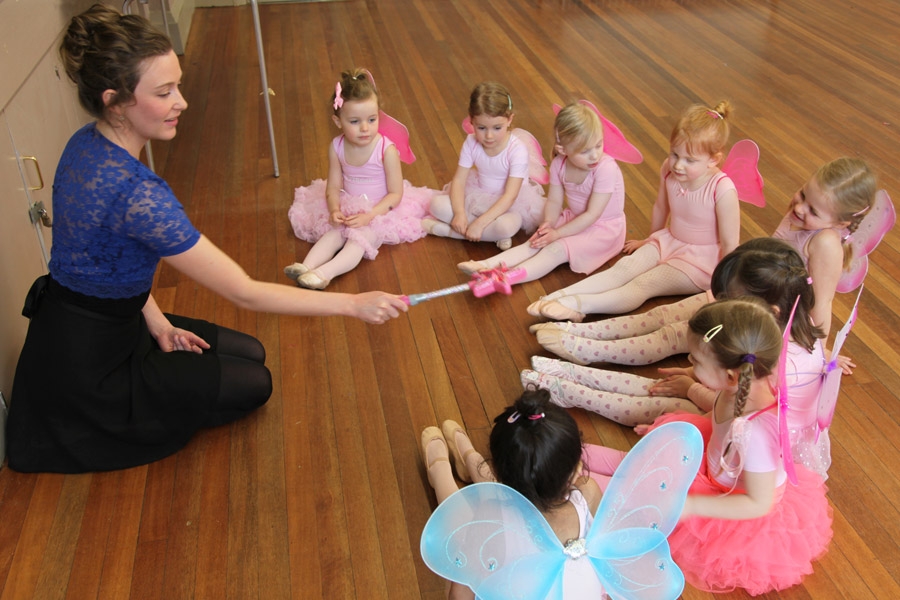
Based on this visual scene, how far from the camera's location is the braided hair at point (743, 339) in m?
1.58

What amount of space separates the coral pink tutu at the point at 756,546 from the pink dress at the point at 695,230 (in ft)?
3.19

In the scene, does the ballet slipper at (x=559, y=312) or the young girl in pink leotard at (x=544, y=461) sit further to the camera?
the ballet slipper at (x=559, y=312)

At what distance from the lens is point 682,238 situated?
2648 millimetres

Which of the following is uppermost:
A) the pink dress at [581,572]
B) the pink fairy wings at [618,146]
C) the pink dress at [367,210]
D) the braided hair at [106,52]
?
the braided hair at [106,52]

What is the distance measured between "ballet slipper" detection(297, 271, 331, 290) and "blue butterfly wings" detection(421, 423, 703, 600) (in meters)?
1.44

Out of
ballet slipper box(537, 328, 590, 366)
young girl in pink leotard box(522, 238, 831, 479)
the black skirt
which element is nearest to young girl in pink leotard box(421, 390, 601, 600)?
young girl in pink leotard box(522, 238, 831, 479)

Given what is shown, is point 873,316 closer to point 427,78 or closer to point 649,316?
point 649,316

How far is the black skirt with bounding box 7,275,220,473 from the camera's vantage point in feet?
6.27

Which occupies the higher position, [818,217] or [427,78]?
[818,217]

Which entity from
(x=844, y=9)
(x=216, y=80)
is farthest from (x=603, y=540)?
(x=844, y=9)

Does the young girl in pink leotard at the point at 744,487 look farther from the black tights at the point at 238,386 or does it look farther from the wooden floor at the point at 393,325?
the black tights at the point at 238,386

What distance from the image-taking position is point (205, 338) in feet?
7.30

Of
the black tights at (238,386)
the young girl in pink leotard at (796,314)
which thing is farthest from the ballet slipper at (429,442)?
the young girl in pink leotard at (796,314)

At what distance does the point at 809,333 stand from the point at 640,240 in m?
1.11
